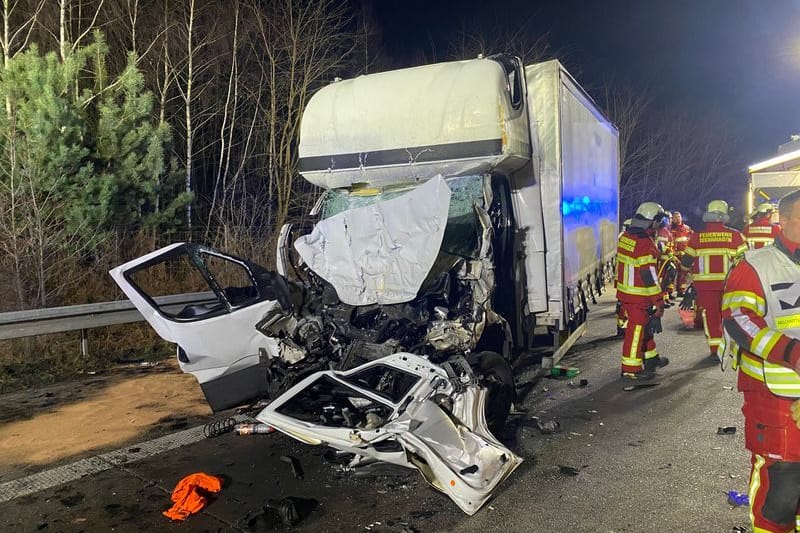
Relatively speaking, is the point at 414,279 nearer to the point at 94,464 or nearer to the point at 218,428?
the point at 218,428

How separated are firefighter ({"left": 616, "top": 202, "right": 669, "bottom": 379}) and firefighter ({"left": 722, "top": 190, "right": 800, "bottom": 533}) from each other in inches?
139

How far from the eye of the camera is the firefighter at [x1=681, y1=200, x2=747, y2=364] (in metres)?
6.77

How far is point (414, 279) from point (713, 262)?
15.3 feet

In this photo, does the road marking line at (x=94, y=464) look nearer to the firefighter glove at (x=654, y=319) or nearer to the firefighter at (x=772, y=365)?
the firefighter at (x=772, y=365)

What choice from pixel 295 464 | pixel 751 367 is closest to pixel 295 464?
pixel 295 464

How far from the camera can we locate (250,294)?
5.14 m

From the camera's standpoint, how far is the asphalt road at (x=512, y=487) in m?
3.28

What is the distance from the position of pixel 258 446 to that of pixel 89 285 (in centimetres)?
520

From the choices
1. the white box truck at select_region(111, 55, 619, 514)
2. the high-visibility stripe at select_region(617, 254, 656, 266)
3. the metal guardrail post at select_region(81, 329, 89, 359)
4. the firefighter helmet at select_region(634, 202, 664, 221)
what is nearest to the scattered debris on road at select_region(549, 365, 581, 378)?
the white box truck at select_region(111, 55, 619, 514)

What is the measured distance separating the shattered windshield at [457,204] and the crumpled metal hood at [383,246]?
54cm

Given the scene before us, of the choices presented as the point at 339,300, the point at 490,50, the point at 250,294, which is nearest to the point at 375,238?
the point at 339,300

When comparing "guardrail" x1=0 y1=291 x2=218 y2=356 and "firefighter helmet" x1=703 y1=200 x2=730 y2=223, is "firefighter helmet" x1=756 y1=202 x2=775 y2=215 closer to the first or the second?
"firefighter helmet" x1=703 y1=200 x2=730 y2=223

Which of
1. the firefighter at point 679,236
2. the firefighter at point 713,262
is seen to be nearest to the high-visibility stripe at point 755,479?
the firefighter at point 713,262

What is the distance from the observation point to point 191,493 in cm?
353
